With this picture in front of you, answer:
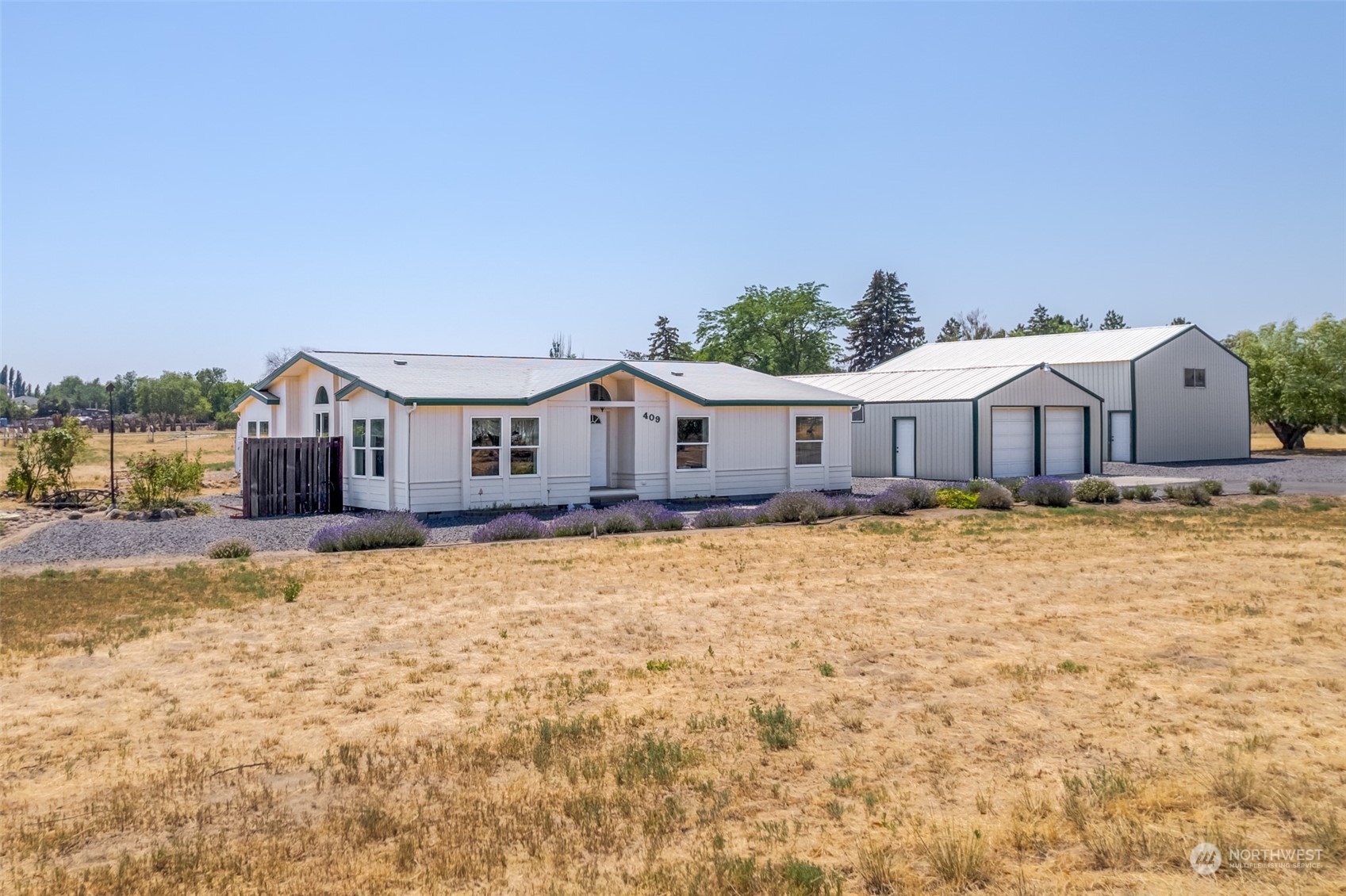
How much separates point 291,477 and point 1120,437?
3027 cm

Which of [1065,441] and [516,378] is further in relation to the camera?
[1065,441]

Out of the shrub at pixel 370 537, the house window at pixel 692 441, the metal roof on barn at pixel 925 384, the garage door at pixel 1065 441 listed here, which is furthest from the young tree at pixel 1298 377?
the shrub at pixel 370 537

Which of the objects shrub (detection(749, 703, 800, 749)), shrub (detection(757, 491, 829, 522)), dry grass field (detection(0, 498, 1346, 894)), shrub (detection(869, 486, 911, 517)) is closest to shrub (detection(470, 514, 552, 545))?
dry grass field (detection(0, 498, 1346, 894))

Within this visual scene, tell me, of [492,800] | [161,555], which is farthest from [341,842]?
[161,555]

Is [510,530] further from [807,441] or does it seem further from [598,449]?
[807,441]

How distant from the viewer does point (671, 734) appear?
698 cm

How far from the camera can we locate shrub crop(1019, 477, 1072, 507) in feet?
77.2

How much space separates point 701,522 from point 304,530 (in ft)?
24.3

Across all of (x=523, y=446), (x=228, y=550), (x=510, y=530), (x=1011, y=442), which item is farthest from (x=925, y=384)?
(x=228, y=550)

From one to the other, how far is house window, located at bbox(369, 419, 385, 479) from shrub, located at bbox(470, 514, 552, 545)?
14.7ft

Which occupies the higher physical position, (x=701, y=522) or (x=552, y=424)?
(x=552, y=424)

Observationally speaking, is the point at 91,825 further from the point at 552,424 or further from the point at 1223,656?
the point at 552,424

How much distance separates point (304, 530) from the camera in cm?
1898

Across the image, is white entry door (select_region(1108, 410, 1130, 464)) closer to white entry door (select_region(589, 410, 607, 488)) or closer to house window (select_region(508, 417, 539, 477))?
white entry door (select_region(589, 410, 607, 488))
